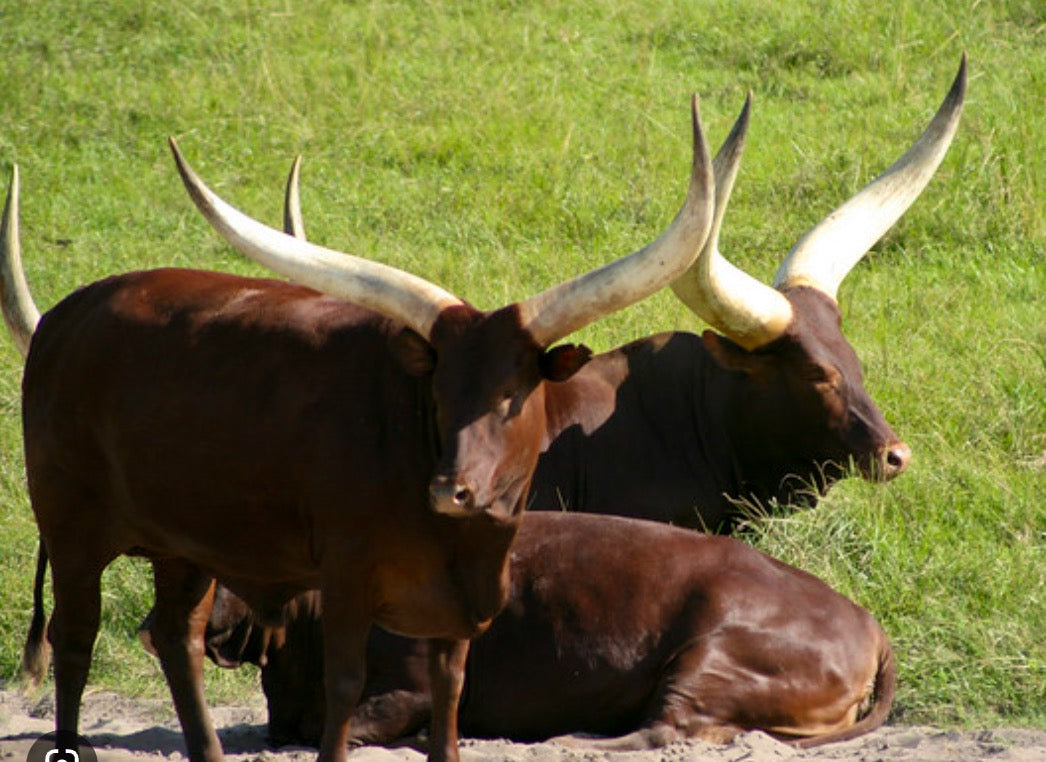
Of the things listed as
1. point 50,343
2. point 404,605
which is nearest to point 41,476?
point 50,343

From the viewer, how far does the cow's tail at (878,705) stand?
5680mm

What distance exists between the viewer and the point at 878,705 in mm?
5809

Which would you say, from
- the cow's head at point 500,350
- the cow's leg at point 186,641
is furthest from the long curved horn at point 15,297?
the cow's head at point 500,350

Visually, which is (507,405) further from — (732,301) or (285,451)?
(732,301)

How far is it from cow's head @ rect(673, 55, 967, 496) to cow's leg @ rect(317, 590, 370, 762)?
2034mm

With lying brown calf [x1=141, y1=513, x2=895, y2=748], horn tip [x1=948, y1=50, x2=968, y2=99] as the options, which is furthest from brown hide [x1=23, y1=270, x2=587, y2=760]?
horn tip [x1=948, y1=50, x2=968, y2=99]

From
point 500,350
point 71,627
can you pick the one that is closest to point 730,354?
point 500,350

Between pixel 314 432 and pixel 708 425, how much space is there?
2528 millimetres

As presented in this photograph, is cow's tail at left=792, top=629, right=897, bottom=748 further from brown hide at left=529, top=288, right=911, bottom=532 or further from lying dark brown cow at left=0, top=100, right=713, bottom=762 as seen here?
lying dark brown cow at left=0, top=100, right=713, bottom=762

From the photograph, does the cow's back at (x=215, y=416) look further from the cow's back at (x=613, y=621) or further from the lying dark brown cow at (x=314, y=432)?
the cow's back at (x=613, y=621)

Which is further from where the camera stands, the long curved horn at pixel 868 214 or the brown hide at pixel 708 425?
the long curved horn at pixel 868 214

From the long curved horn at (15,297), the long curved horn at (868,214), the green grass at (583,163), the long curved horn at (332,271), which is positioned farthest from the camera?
the green grass at (583,163)

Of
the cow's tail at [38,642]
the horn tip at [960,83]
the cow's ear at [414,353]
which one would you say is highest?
the horn tip at [960,83]

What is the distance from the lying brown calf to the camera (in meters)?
5.72
